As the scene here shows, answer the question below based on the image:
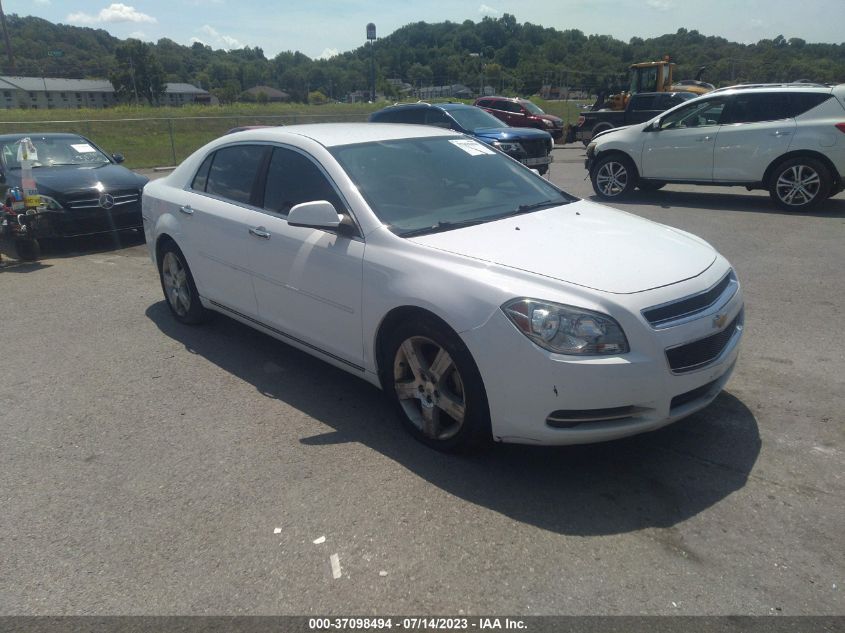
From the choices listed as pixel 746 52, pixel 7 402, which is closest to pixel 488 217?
pixel 7 402

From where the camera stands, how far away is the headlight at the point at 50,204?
901 centimetres

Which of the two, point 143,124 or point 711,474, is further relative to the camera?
point 143,124

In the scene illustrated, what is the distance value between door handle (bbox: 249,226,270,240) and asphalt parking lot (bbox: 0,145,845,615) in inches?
39.9

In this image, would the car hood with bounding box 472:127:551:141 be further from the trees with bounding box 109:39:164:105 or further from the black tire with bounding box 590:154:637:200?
the trees with bounding box 109:39:164:105

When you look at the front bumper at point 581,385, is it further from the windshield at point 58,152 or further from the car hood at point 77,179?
the windshield at point 58,152

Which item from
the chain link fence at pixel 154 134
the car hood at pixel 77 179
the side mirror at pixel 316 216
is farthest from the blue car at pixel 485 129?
the chain link fence at pixel 154 134

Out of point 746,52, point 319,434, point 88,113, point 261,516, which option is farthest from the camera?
point 746,52

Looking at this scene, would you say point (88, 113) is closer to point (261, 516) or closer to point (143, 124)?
point (143, 124)

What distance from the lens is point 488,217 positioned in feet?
13.8

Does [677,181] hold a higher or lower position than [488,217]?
lower

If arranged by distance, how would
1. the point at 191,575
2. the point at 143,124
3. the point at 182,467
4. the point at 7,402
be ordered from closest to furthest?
the point at 191,575
the point at 182,467
the point at 7,402
the point at 143,124

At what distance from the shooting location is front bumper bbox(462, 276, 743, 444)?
309cm

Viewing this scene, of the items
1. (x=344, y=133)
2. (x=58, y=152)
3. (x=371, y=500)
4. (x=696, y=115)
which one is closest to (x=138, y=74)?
(x=58, y=152)

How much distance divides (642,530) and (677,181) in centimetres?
977
